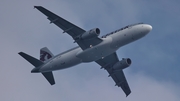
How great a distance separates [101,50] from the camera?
87188mm

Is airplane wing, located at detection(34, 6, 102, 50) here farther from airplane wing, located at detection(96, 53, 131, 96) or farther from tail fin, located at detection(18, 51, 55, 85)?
tail fin, located at detection(18, 51, 55, 85)

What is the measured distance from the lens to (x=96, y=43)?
8700cm

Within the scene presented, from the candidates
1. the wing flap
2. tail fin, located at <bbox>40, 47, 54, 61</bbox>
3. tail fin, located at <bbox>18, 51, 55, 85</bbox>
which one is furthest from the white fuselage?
tail fin, located at <bbox>40, 47, 54, 61</bbox>

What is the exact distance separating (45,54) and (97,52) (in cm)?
1792

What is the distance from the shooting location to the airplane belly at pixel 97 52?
86.5 metres

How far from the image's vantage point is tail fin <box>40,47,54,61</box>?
326 feet

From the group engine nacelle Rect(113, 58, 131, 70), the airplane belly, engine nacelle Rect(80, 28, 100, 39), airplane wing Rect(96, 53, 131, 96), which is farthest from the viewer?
airplane wing Rect(96, 53, 131, 96)

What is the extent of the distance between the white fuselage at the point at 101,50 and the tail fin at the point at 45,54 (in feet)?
20.7

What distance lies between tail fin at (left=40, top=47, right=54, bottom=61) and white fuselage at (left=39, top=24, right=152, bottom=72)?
6.30 metres

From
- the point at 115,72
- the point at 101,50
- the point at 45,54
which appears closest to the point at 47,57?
the point at 45,54

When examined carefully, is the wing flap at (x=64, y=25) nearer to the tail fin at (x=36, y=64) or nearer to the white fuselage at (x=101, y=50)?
the white fuselage at (x=101, y=50)

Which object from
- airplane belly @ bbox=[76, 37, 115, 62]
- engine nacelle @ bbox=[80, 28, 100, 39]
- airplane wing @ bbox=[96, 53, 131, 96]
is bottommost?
airplane wing @ bbox=[96, 53, 131, 96]

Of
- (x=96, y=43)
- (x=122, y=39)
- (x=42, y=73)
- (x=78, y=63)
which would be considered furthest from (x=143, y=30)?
(x=42, y=73)

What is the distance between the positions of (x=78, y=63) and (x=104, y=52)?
269 inches
